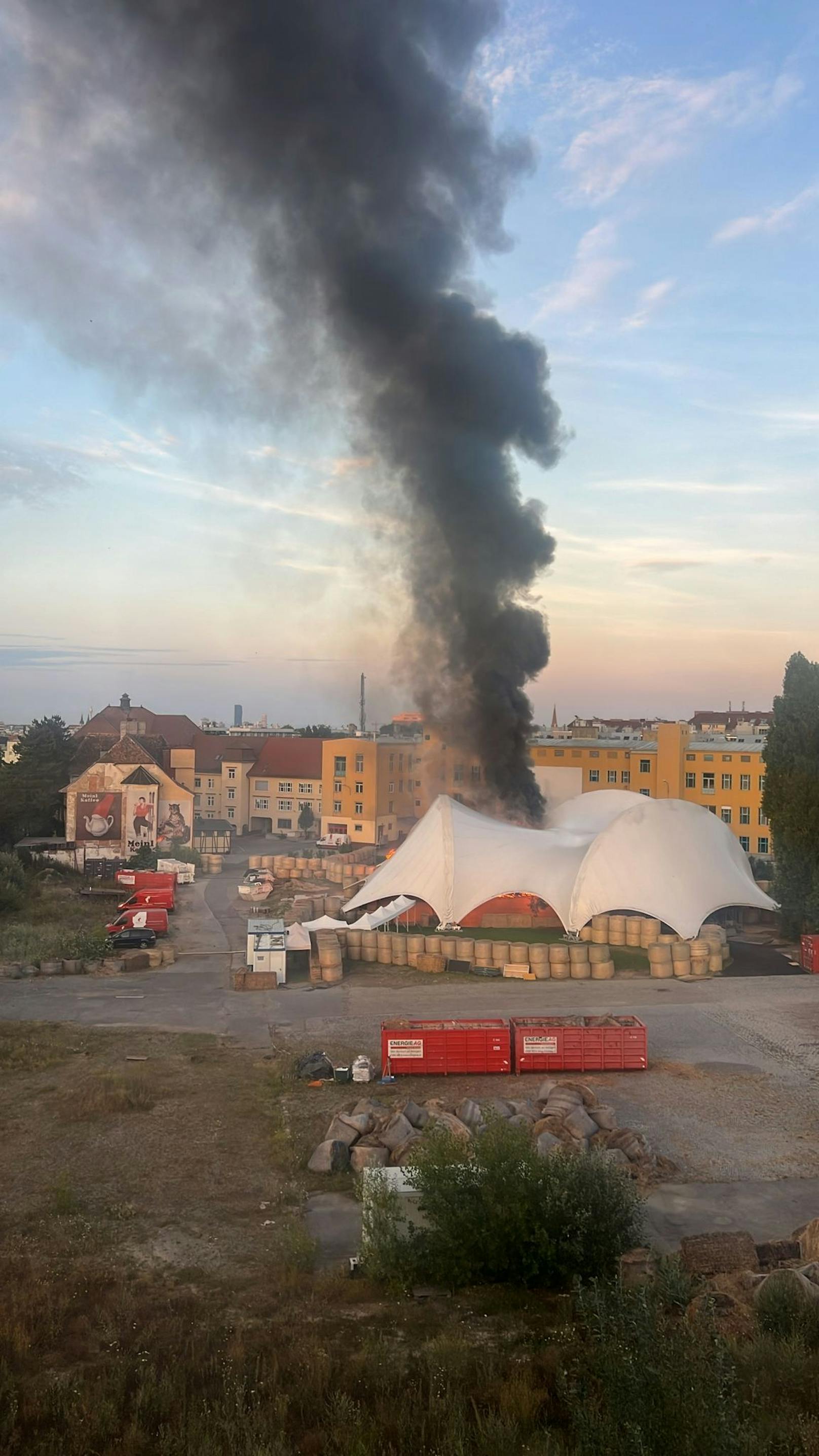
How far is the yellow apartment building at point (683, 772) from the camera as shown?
49.9m

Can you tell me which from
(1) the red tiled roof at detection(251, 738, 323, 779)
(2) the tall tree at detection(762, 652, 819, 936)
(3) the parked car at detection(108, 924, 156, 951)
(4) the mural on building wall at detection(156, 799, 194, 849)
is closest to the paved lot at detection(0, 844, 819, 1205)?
(3) the parked car at detection(108, 924, 156, 951)

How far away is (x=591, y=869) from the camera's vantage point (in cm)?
3030

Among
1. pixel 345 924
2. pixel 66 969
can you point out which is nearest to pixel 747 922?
pixel 345 924

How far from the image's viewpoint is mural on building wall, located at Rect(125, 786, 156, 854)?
44844 mm

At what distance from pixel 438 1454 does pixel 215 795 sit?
57538 millimetres

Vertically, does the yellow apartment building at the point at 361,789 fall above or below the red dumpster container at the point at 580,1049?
above

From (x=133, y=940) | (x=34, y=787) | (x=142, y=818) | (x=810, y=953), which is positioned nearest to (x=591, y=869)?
(x=810, y=953)

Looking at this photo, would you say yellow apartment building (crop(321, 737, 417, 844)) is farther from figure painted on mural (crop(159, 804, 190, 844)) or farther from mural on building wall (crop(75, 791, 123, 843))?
mural on building wall (crop(75, 791, 123, 843))

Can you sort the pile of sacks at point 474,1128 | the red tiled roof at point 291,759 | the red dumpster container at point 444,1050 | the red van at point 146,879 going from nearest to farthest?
the pile of sacks at point 474,1128
the red dumpster container at point 444,1050
the red van at point 146,879
the red tiled roof at point 291,759

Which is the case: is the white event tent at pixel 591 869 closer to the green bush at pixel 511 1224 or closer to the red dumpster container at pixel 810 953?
the red dumpster container at pixel 810 953

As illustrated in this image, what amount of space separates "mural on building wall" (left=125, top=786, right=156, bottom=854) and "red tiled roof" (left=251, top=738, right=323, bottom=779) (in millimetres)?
17910

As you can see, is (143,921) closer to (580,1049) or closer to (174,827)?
(174,827)

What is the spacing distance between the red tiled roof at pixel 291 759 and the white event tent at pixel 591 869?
2893cm

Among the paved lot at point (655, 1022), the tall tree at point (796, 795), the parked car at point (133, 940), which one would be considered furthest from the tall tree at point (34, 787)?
the tall tree at point (796, 795)
